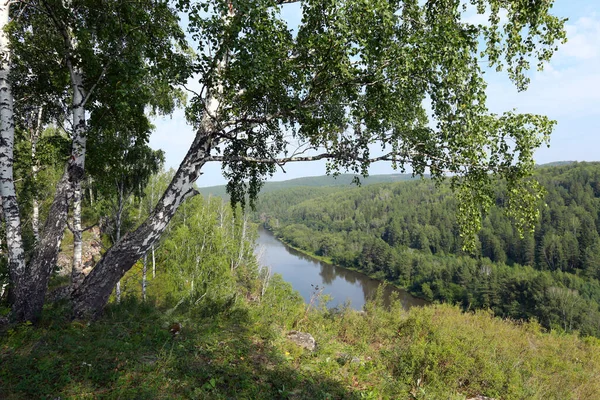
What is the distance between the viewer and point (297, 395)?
4359mm

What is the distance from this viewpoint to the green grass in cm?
399

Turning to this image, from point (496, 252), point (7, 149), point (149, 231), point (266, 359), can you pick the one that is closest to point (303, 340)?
point (266, 359)

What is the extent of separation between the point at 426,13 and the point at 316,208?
613ft

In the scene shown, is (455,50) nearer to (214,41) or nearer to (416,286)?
(214,41)

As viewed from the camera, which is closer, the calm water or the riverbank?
the calm water

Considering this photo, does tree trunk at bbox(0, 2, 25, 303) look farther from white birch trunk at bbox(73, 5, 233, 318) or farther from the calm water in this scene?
the calm water

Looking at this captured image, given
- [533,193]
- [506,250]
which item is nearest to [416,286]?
[506,250]

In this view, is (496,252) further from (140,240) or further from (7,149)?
(7,149)

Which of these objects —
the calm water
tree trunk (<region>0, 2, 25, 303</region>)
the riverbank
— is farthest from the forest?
the calm water

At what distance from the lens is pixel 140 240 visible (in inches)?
210

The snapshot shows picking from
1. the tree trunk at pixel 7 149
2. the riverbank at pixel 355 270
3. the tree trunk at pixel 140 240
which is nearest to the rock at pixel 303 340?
the tree trunk at pixel 140 240

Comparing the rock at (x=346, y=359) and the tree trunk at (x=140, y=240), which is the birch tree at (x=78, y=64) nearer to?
the tree trunk at (x=140, y=240)

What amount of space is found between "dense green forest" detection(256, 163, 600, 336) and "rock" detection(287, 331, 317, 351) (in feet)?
14.0

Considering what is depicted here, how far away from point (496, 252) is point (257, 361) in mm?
105102
